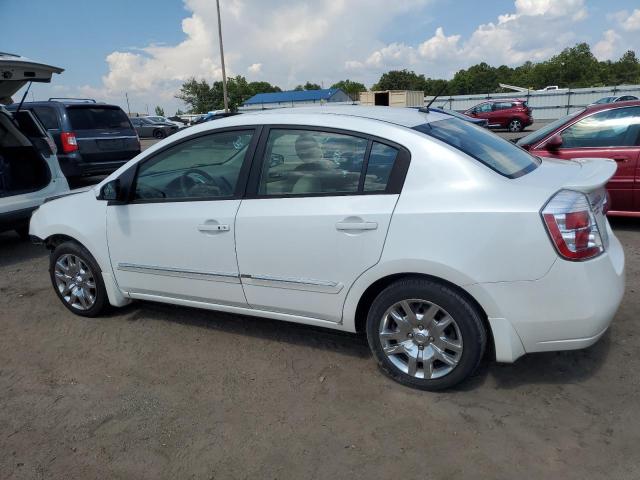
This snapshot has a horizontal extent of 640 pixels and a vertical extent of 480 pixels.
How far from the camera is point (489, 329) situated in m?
2.77

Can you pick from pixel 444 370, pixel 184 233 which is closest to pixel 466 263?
pixel 444 370

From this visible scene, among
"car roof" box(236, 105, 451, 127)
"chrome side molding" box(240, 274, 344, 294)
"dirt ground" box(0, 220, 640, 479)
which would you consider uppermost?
"car roof" box(236, 105, 451, 127)

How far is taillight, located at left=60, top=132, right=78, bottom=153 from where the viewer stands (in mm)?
8922

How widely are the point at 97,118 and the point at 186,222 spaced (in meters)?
7.51

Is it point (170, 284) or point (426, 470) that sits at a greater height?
point (170, 284)

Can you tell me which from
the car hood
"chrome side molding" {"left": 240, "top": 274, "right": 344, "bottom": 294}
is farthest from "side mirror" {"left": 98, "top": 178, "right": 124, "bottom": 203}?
the car hood

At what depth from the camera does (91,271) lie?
13.2ft

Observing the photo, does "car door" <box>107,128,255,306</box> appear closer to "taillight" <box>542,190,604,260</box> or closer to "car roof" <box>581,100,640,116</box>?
"taillight" <box>542,190,604,260</box>

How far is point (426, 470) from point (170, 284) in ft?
7.11

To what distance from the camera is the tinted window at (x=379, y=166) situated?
284 cm

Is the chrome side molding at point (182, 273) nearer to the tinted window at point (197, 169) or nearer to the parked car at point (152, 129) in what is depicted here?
the tinted window at point (197, 169)

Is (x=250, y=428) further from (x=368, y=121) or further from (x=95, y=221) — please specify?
(x=95, y=221)

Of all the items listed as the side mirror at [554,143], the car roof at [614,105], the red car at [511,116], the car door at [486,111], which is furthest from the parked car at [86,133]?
the car door at [486,111]

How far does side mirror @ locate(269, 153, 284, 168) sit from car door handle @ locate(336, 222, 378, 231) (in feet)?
2.03
